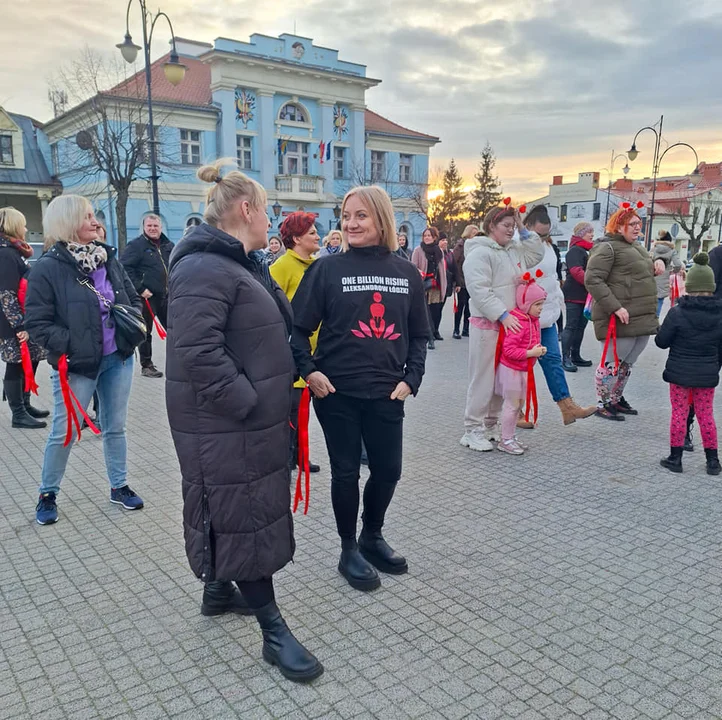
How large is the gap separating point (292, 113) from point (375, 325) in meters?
37.0

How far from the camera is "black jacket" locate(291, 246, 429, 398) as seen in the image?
10.2 ft

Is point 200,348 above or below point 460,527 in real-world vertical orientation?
above

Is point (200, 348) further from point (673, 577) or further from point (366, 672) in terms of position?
point (673, 577)

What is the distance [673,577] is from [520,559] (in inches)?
31.5

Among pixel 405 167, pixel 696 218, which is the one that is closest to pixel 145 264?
pixel 405 167

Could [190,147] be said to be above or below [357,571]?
above

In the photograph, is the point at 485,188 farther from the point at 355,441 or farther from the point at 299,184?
the point at 355,441

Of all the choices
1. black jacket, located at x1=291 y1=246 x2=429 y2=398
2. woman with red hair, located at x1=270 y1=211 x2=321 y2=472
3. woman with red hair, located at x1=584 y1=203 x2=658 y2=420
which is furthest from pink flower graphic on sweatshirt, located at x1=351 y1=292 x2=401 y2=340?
woman with red hair, located at x1=584 y1=203 x2=658 y2=420

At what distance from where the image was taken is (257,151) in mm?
35281

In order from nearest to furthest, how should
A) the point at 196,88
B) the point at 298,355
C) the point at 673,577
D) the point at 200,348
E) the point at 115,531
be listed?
1. the point at 200,348
2. the point at 298,355
3. the point at 673,577
4. the point at 115,531
5. the point at 196,88

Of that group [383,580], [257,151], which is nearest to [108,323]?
[383,580]

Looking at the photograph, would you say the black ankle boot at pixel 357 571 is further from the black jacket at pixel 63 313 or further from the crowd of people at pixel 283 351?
the black jacket at pixel 63 313

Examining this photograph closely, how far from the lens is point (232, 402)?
2348mm

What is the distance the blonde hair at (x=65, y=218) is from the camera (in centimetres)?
393
